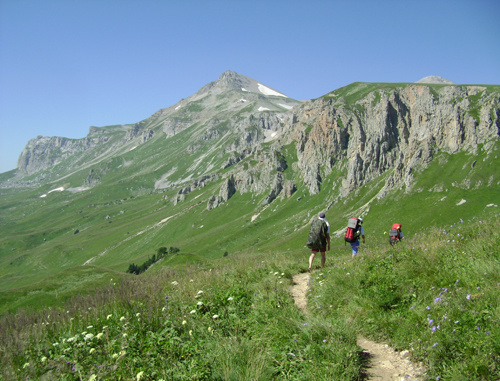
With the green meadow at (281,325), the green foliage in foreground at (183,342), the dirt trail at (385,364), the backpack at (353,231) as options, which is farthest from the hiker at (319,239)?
the dirt trail at (385,364)

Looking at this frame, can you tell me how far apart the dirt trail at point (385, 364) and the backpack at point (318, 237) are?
7.98 meters

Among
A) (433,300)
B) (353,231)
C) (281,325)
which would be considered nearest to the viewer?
(433,300)

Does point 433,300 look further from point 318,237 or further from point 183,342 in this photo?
point 318,237

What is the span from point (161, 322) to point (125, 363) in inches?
75.2

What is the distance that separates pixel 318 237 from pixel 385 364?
9.28m

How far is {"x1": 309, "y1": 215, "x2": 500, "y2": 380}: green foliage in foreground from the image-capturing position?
5.10 meters

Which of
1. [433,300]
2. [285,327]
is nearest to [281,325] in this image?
[285,327]

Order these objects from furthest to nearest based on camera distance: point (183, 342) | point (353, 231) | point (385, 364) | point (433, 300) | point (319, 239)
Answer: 1. point (353, 231)
2. point (319, 239)
3. point (433, 300)
4. point (183, 342)
5. point (385, 364)

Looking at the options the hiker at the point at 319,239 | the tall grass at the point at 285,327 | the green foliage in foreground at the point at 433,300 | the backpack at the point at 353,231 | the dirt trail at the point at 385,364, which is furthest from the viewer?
the backpack at the point at 353,231

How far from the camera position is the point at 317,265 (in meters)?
16.2

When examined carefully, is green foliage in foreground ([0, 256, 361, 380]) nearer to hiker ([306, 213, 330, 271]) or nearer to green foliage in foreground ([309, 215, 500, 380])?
green foliage in foreground ([309, 215, 500, 380])

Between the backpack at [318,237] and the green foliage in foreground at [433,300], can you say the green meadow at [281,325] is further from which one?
the backpack at [318,237]

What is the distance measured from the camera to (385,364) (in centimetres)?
615

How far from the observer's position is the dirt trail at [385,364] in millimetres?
5727
